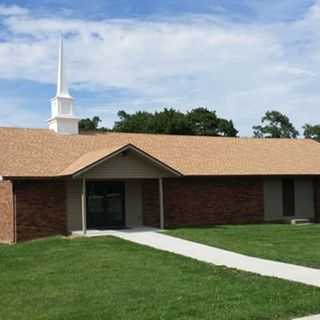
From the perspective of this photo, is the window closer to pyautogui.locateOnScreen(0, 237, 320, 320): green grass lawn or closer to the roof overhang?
the roof overhang

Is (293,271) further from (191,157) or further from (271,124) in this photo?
(271,124)

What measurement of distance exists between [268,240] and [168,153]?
31.0 ft

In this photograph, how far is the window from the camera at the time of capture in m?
30.3

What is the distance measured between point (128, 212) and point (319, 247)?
9.69m

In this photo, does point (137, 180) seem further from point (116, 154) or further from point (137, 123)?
point (137, 123)

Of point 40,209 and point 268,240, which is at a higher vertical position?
point 40,209

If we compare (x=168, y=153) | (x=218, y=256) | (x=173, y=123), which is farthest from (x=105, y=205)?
(x=173, y=123)

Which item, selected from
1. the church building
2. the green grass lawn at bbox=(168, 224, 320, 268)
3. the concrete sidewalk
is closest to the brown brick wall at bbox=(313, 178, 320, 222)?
the church building

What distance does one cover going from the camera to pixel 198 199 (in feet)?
90.0

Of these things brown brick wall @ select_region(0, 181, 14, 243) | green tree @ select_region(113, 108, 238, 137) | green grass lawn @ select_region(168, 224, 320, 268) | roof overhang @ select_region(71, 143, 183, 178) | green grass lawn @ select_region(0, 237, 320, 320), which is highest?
green tree @ select_region(113, 108, 238, 137)

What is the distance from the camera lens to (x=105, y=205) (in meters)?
25.8

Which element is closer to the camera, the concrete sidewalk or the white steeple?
the concrete sidewalk

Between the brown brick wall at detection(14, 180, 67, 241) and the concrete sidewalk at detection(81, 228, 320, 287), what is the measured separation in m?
1.57

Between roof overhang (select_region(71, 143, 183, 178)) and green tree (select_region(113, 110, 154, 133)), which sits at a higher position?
green tree (select_region(113, 110, 154, 133))
